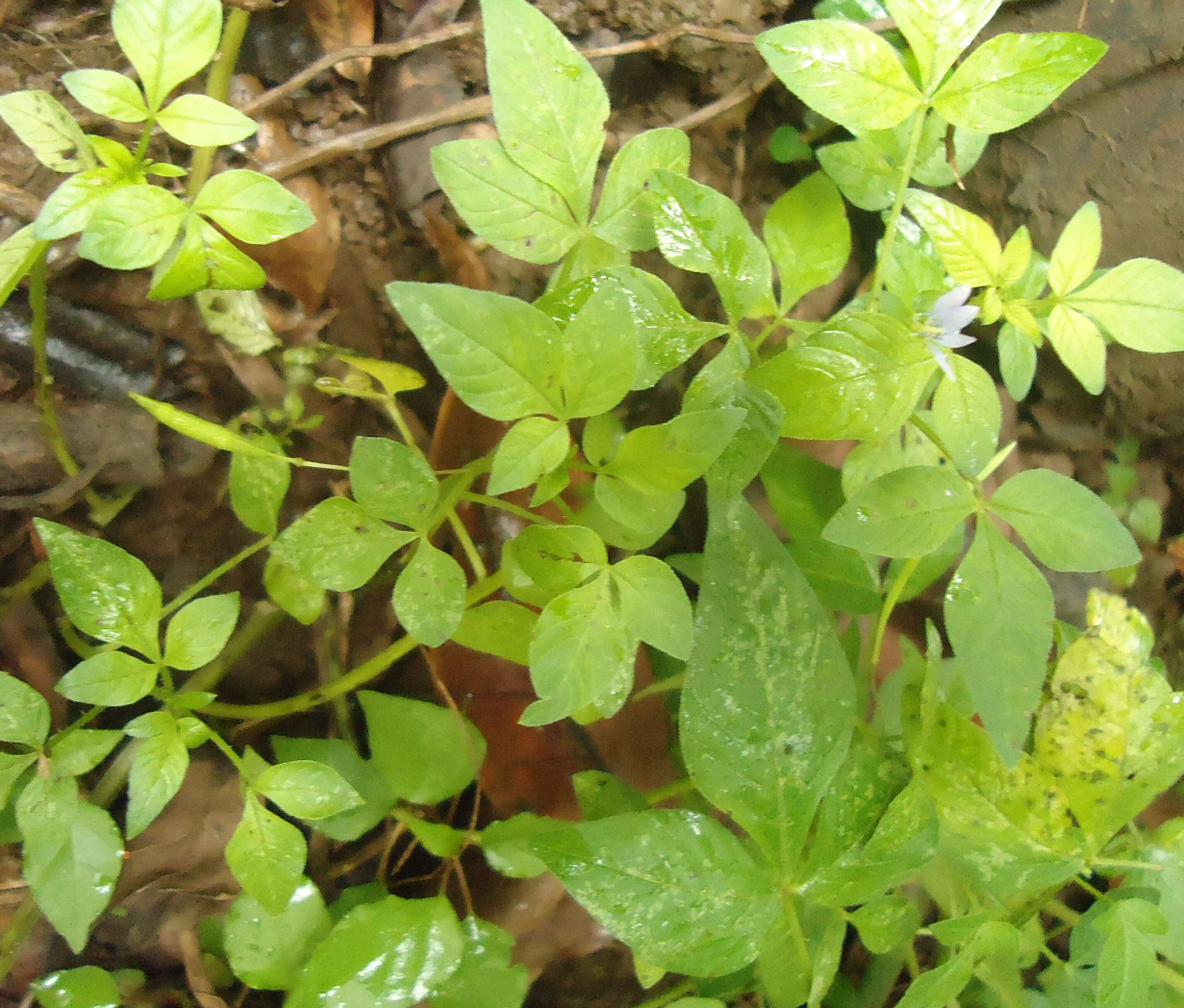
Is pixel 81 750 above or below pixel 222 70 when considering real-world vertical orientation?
below

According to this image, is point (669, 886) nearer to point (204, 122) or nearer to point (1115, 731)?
point (1115, 731)

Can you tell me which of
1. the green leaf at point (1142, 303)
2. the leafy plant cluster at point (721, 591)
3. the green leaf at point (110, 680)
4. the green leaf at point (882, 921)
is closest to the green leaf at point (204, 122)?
the leafy plant cluster at point (721, 591)

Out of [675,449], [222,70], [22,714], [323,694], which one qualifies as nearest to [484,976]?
[323,694]

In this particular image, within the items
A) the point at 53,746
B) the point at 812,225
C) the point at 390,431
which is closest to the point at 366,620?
the point at 390,431

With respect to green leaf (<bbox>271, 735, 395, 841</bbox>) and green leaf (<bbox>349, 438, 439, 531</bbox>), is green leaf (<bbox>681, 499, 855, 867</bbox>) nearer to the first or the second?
green leaf (<bbox>349, 438, 439, 531</bbox>)

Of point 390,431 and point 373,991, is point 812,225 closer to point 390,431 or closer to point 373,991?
point 390,431

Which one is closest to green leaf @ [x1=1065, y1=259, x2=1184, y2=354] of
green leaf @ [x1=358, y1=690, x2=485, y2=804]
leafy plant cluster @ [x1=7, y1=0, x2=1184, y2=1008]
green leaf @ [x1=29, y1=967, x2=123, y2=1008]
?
leafy plant cluster @ [x1=7, y1=0, x2=1184, y2=1008]

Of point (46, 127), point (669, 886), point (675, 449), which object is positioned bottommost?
point (669, 886)
